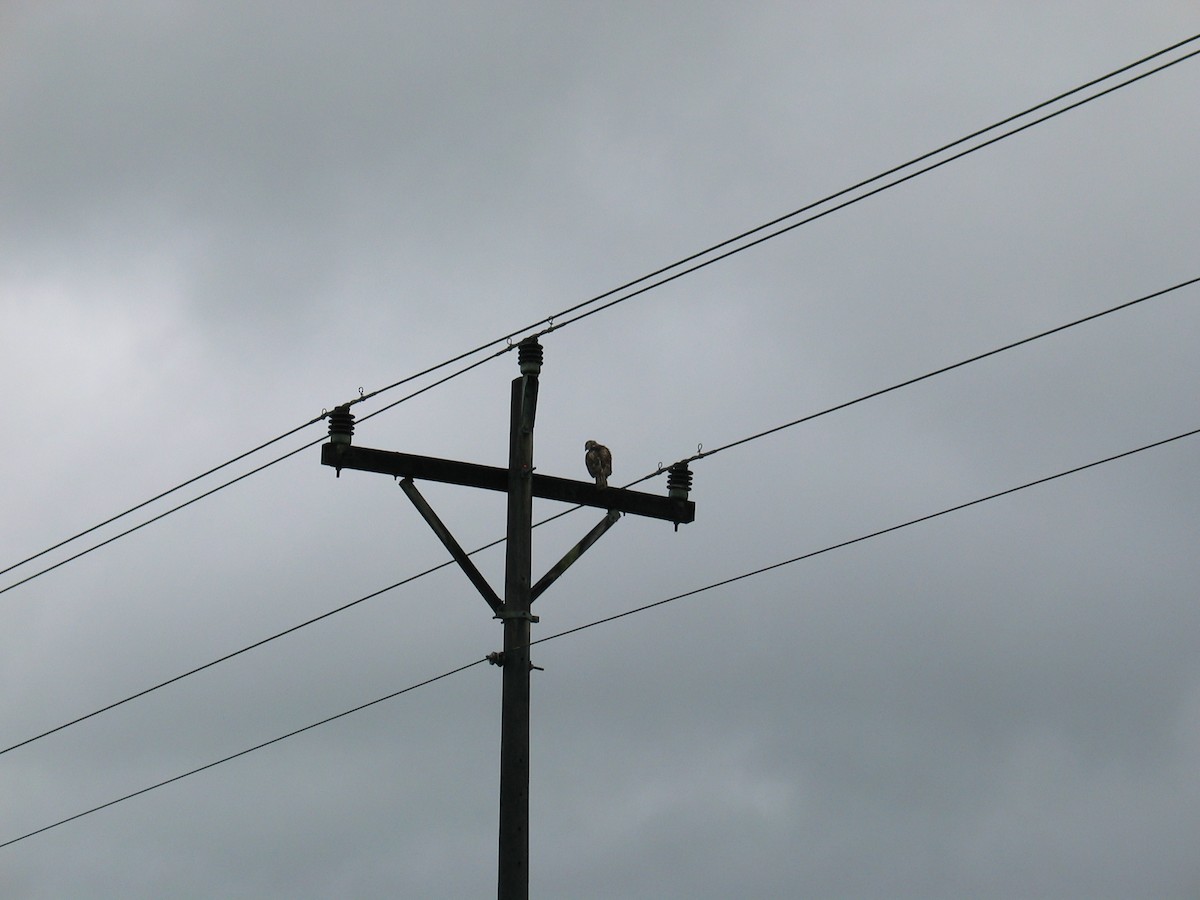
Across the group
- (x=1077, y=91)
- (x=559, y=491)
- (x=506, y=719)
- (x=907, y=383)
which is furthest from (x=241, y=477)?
(x=1077, y=91)

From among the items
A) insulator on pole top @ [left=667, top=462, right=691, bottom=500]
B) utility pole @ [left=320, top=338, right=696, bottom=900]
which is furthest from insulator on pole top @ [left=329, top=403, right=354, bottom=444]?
insulator on pole top @ [left=667, top=462, right=691, bottom=500]

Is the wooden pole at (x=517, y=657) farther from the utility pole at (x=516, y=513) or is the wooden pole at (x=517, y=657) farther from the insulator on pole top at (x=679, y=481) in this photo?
the insulator on pole top at (x=679, y=481)

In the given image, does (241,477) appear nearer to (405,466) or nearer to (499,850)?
(405,466)

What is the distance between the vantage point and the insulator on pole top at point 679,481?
53.1 ft

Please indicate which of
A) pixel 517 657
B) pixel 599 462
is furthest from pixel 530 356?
pixel 517 657

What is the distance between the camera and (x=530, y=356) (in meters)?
15.1

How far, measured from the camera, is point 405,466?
15.1m

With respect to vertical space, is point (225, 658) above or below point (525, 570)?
above

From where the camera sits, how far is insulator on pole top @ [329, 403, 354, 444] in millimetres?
15297

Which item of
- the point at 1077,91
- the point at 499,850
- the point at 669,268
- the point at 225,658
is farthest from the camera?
the point at 225,658

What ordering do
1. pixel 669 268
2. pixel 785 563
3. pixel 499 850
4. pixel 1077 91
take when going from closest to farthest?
pixel 1077 91, pixel 499 850, pixel 669 268, pixel 785 563

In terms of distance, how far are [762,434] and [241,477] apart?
5.53 metres

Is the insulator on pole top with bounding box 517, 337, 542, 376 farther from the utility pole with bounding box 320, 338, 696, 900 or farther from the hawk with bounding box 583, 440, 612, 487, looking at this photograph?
the hawk with bounding box 583, 440, 612, 487

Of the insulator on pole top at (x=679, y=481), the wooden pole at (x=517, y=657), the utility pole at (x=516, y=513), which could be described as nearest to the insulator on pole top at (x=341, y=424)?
the utility pole at (x=516, y=513)
